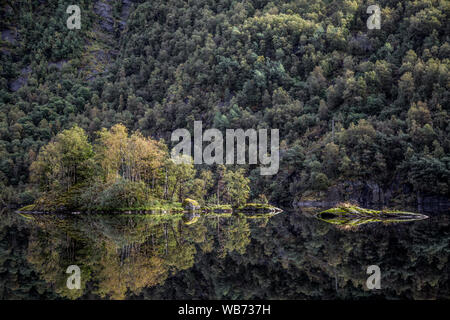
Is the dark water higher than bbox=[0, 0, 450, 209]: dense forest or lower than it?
lower

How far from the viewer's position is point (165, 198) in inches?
2862

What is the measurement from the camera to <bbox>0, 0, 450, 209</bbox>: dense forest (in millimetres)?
91938

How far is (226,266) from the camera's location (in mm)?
22312

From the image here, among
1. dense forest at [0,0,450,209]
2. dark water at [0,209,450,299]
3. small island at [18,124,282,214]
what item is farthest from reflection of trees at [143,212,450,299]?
dense forest at [0,0,450,209]

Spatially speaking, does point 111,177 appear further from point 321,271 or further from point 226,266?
point 321,271

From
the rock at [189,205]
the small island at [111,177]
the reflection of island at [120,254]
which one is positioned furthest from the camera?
the rock at [189,205]

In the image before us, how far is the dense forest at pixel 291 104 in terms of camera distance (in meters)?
91.9

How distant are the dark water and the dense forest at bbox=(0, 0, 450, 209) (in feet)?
121

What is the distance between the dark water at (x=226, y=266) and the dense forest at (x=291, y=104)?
121ft

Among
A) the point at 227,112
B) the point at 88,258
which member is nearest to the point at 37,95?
the point at 227,112

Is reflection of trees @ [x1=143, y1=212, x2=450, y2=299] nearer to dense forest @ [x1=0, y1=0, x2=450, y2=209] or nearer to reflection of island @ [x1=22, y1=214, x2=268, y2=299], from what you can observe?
reflection of island @ [x1=22, y1=214, x2=268, y2=299]

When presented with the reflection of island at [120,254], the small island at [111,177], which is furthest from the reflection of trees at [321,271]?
the small island at [111,177]

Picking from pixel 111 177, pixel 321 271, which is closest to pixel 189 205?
pixel 111 177

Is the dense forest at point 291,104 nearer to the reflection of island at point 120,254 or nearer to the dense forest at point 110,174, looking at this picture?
the dense forest at point 110,174
